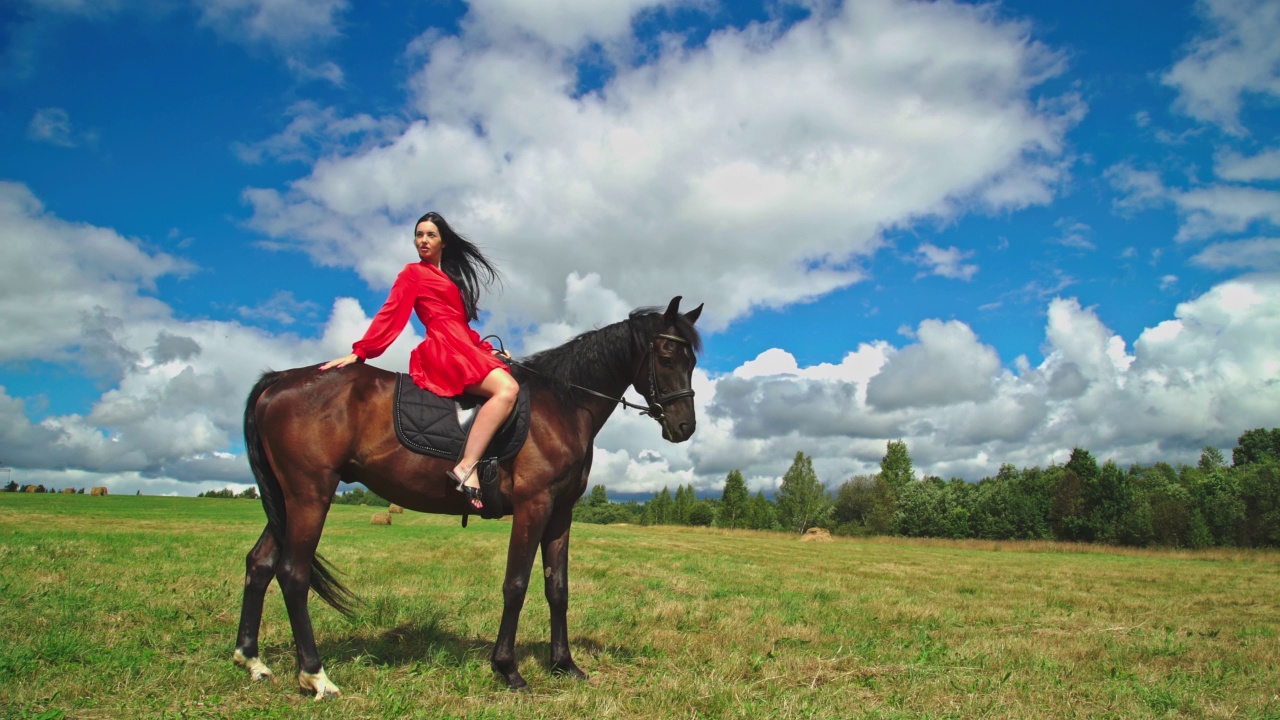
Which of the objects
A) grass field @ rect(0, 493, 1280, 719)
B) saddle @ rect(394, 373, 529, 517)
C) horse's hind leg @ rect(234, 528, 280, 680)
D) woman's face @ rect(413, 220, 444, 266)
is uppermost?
woman's face @ rect(413, 220, 444, 266)

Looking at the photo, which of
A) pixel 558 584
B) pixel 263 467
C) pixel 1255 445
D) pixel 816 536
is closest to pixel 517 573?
pixel 558 584

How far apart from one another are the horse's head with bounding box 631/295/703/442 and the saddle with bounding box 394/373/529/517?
1.12m

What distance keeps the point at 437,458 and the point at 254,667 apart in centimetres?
207

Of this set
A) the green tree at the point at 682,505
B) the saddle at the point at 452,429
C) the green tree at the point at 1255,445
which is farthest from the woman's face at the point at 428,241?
the green tree at the point at 1255,445

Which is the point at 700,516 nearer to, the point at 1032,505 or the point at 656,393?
the point at 1032,505

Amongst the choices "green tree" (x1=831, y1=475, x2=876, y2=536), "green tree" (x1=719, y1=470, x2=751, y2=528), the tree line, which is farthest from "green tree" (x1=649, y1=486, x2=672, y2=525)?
"green tree" (x1=831, y1=475, x2=876, y2=536)

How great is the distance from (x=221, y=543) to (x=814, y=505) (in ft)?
254

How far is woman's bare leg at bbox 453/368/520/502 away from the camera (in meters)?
5.44

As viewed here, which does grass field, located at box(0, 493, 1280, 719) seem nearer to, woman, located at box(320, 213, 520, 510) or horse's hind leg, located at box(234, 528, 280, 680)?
horse's hind leg, located at box(234, 528, 280, 680)

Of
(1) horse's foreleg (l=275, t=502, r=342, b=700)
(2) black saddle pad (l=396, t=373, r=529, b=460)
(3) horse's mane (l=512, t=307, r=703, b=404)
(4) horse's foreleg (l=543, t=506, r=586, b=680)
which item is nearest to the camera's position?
(1) horse's foreleg (l=275, t=502, r=342, b=700)

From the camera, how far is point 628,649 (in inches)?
270

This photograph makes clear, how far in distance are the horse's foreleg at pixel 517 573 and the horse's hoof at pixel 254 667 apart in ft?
5.48

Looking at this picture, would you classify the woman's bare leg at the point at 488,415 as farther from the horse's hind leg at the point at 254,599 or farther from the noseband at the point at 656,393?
the horse's hind leg at the point at 254,599

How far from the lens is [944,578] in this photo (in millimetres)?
17531
